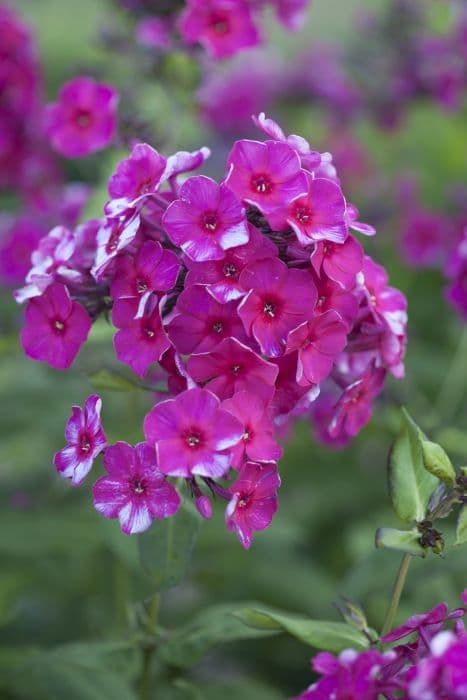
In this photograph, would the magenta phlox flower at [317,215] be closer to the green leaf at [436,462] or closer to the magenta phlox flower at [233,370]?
the magenta phlox flower at [233,370]

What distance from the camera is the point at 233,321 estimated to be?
1.18 meters

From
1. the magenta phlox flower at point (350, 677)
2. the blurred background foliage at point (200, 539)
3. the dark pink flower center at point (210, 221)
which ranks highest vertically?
the dark pink flower center at point (210, 221)

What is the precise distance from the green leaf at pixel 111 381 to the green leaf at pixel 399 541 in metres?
0.44

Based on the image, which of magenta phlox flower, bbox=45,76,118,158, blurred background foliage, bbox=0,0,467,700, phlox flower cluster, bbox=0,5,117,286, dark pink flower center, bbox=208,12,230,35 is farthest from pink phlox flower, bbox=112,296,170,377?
phlox flower cluster, bbox=0,5,117,286

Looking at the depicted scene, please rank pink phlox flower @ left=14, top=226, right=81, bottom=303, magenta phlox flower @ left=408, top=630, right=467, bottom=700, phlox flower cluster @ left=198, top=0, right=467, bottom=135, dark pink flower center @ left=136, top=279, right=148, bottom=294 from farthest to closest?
phlox flower cluster @ left=198, top=0, right=467, bottom=135, pink phlox flower @ left=14, top=226, right=81, bottom=303, dark pink flower center @ left=136, top=279, right=148, bottom=294, magenta phlox flower @ left=408, top=630, right=467, bottom=700

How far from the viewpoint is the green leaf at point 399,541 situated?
1.17 meters

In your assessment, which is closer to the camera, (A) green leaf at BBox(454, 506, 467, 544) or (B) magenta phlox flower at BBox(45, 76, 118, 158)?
(A) green leaf at BBox(454, 506, 467, 544)

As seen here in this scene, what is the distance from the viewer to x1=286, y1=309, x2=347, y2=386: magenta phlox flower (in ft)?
3.90

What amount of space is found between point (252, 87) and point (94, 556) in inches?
95.4

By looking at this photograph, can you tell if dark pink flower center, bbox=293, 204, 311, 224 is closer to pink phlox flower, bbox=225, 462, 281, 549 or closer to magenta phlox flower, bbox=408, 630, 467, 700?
pink phlox flower, bbox=225, 462, 281, 549

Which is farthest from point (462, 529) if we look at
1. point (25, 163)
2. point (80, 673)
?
point (25, 163)

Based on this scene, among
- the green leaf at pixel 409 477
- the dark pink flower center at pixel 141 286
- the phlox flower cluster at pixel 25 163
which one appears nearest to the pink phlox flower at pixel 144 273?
the dark pink flower center at pixel 141 286

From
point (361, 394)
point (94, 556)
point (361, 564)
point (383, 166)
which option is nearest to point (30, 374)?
point (94, 556)

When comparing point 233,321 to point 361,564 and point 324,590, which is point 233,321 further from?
point 324,590
